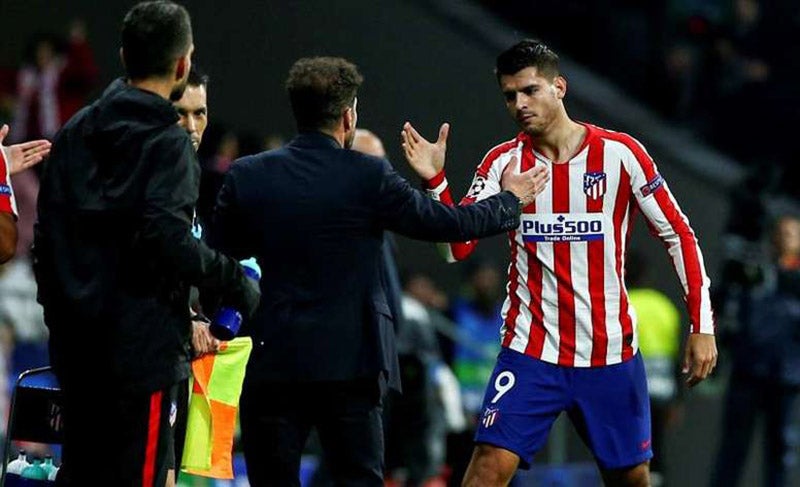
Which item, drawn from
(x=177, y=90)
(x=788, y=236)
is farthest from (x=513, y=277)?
(x=788, y=236)

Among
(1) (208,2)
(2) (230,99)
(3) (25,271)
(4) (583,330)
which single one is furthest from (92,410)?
(2) (230,99)

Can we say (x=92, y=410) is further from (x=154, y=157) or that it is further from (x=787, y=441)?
(x=787, y=441)

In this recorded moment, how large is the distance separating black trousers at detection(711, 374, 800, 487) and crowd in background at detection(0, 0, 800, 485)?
6 cm

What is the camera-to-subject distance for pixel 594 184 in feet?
23.3

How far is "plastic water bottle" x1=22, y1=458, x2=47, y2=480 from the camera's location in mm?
6543

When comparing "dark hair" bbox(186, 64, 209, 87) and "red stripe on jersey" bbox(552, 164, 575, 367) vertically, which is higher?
"dark hair" bbox(186, 64, 209, 87)

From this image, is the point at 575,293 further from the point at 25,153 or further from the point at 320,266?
the point at 25,153

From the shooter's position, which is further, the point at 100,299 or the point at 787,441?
the point at 787,441

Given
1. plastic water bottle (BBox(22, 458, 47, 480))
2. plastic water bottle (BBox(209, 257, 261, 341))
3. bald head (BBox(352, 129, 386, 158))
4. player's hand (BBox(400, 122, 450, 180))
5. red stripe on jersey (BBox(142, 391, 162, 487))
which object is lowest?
plastic water bottle (BBox(22, 458, 47, 480))

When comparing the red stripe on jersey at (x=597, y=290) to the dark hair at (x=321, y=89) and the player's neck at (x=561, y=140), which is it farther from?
the dark hair at (x=321, y=89)

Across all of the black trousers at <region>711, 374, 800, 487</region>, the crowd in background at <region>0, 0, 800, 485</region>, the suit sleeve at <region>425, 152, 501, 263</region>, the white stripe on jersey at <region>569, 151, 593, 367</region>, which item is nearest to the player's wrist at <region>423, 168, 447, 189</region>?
the suit sleeve at <region>425, 152, 501, 263</region>

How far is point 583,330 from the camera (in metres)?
7.09

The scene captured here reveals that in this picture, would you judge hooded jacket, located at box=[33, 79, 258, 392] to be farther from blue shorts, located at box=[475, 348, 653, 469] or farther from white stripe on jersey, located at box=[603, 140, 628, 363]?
white stripe on jersey, located at box=[603, 140, 628, 363]

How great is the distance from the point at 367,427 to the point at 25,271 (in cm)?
619
